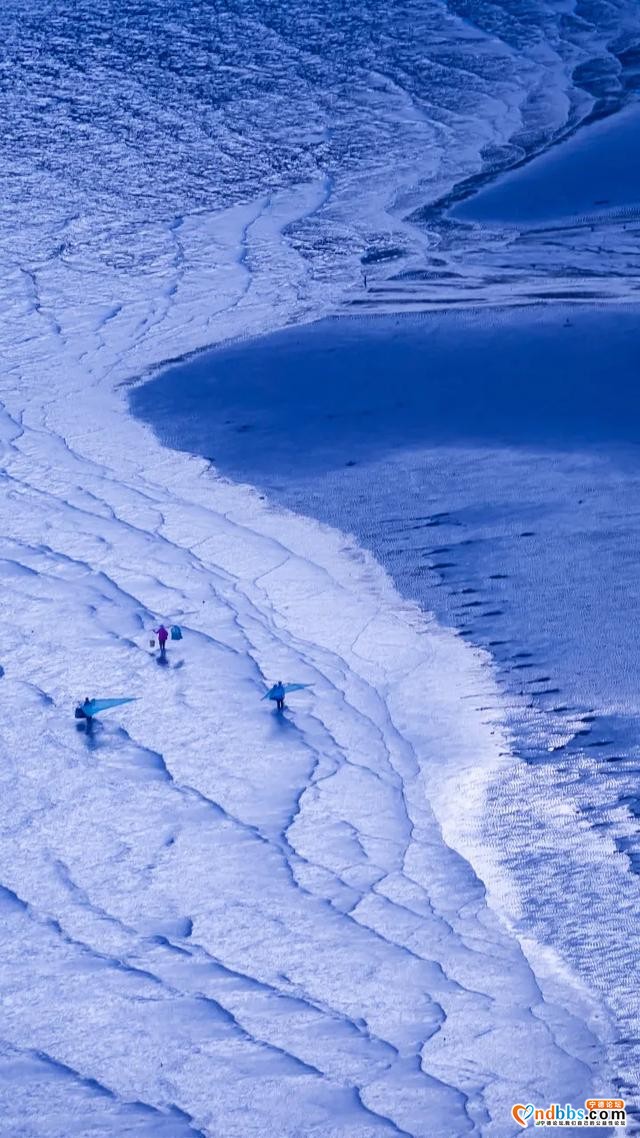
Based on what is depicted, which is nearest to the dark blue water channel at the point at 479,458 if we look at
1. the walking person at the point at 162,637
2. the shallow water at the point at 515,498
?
the shallow water at the point at 515,498

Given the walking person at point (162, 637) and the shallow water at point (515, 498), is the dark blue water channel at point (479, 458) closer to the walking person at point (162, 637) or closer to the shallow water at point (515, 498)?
the shallow water at point (515, 498)

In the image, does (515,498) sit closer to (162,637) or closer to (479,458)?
(479,458)

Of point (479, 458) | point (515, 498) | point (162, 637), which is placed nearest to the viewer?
point (162, 637)

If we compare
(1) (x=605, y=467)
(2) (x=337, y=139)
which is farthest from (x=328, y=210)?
(1) (x=605, y=467)

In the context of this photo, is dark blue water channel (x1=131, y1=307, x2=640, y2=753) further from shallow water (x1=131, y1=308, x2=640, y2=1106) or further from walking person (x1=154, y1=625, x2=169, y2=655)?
walking person (x1=154, y1=625, x2=169, y2=655)

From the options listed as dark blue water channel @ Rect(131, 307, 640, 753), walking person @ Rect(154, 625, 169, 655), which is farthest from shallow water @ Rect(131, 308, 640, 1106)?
walking person @ Rect(154, 625, 169, 655)

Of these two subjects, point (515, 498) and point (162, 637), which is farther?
point (515, 498)

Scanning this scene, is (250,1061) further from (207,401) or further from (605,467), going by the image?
(207,401)

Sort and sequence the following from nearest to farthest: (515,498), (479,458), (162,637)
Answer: (162,637) → (515,498) → (479,458)

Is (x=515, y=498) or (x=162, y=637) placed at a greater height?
(x=515, y=498)

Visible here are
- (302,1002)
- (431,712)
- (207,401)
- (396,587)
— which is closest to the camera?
(302,1002)

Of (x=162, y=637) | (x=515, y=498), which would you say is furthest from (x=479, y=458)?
(x=162, y=637)
